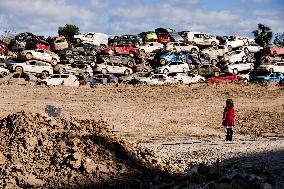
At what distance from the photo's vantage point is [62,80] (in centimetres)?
3322

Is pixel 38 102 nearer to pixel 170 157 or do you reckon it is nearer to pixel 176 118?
pixel 176 118

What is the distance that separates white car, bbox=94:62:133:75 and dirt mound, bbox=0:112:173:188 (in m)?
24.6

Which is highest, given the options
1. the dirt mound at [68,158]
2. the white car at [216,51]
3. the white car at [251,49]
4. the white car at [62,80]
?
the white car at [251,49]

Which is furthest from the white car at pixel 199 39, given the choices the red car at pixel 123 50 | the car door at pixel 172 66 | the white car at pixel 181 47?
the car door at pixel 172 66

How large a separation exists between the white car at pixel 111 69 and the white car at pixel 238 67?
7392 mm

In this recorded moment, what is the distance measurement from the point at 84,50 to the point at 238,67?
11783 mm

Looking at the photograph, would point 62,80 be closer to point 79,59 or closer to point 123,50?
point 79,59

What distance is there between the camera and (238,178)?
10070 millimetres

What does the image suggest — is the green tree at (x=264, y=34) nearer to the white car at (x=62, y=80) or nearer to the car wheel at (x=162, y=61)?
the car wheel at (x=162, y=61)

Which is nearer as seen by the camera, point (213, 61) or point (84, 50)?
point (84, 50)

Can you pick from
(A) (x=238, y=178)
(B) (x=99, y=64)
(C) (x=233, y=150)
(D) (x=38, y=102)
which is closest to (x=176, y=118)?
(D) (x=38, y=102)

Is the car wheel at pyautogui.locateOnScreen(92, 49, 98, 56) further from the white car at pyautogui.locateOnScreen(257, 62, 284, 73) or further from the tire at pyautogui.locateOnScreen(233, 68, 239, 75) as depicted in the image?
the white car at pyautogui.locateOnScreen(257, 62, 284, 73)

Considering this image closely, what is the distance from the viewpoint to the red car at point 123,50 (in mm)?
43688

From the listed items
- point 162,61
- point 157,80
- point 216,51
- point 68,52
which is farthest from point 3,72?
point 216,51
